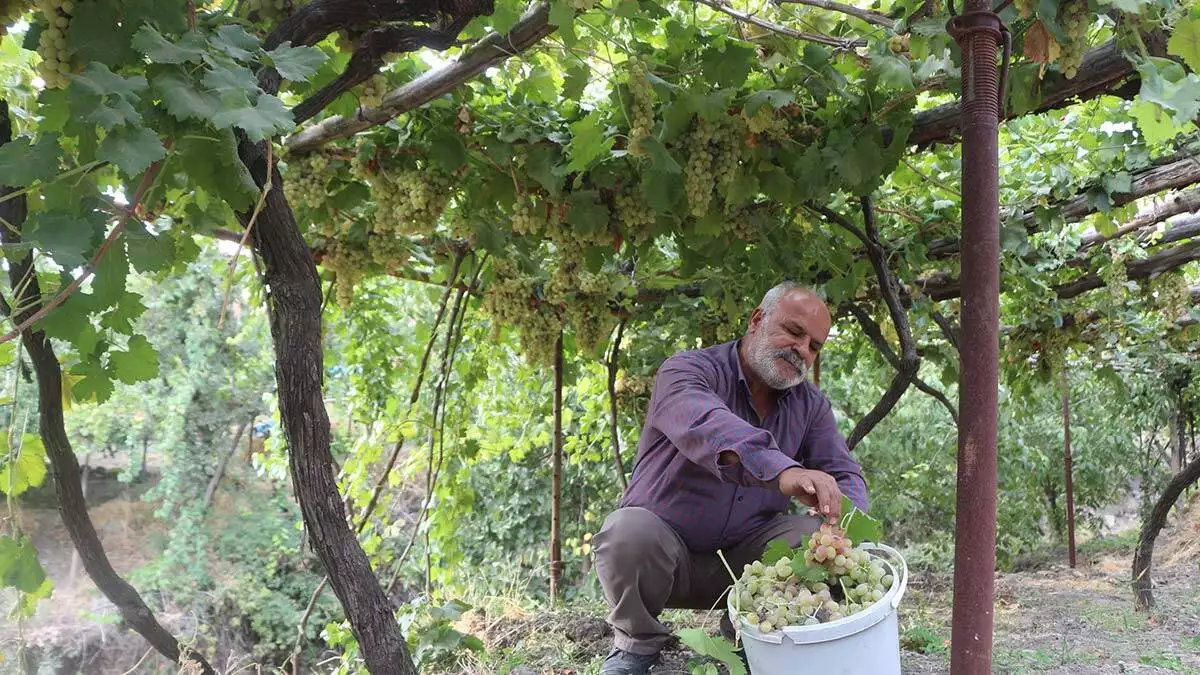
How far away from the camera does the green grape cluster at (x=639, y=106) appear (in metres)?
2.09

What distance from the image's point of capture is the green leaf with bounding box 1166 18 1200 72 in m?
1.61

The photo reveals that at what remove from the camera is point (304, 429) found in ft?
6.05

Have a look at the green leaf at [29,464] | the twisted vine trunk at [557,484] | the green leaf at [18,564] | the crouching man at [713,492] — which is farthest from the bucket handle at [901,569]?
the twisted vine trunk at [557,484]

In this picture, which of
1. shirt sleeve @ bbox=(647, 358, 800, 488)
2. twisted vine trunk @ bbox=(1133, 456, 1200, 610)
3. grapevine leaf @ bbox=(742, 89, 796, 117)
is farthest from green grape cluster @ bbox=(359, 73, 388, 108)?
twisted vine trunk @ bbox=(1133, 456, 1200, 610)

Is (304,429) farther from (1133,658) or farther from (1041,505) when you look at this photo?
(1041,505)

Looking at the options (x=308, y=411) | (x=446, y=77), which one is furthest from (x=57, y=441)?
(x=446, y=77)

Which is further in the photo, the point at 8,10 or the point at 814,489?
the point at 814,489

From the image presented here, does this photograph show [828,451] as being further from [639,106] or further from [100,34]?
[100,34]

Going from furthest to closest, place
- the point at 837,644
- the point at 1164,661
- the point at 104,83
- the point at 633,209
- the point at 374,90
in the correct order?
1. the point at 1164,661
2. the point at 633,209
3. the point at 374,90
4. the point at 837,644
5. the point at 104,83

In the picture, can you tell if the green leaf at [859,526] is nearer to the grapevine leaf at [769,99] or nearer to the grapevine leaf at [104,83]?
the grapevine leaf at [769,99]

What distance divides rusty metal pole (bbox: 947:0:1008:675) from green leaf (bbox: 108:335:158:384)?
1.54m

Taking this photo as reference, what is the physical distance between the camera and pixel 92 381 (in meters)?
1.72

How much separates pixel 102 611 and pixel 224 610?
138cm

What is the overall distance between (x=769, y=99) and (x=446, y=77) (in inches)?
32.8
